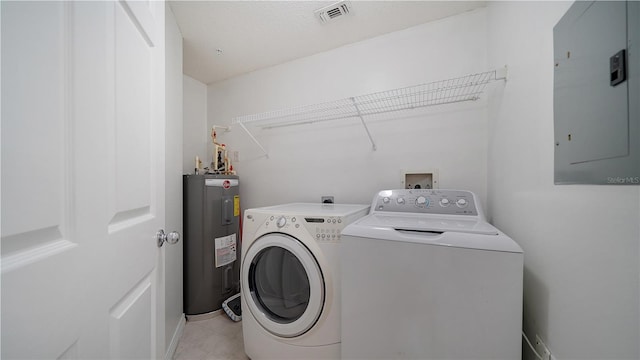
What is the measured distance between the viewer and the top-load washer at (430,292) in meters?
0.78

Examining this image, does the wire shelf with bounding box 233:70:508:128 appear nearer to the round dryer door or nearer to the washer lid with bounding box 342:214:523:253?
the washer lid with bounding box 342:214:523:253

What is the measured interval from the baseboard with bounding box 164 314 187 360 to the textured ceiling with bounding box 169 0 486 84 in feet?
7.59

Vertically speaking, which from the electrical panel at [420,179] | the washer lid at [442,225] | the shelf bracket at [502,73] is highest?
the shelf bracket at [502,73]

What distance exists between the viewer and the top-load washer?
775 mm

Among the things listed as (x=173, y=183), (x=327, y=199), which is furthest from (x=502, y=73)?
(x=173, y=183)

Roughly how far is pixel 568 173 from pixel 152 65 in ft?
4.74

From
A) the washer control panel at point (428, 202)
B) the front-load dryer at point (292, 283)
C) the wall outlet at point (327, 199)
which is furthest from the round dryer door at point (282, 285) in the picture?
the wall outlet at point (327, 199)

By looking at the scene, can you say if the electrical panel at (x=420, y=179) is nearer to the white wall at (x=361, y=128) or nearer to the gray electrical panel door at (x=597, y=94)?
the white wall at (x=361, y=128)

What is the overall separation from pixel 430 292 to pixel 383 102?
4.53 ft

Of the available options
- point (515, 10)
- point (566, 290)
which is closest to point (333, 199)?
point (566, 290)

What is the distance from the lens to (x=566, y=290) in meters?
0.67

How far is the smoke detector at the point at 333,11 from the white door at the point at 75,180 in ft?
3.96

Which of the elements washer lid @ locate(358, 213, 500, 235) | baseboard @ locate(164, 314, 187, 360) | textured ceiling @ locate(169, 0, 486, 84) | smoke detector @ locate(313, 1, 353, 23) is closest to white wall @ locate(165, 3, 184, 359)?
baseboard @ locate(164, 314, 187, 360)

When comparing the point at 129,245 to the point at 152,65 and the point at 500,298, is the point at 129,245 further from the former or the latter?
the point at 500,298
